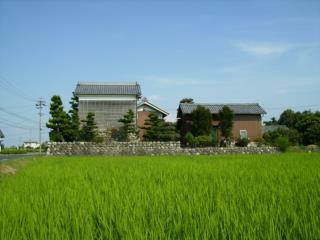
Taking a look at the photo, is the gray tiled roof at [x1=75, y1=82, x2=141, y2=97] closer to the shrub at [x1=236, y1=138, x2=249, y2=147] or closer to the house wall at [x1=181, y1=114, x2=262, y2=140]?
the house wall at [x1=181, y1=114, x2=262, y2=140]

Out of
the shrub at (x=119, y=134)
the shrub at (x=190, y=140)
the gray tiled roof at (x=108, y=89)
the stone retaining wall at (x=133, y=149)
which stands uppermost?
the gray tiled roof at (x=108, y=89)

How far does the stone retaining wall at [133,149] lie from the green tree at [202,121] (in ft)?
11.3

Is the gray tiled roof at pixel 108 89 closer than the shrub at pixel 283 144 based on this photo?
No

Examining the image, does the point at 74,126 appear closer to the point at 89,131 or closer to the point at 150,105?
the point at 89,131

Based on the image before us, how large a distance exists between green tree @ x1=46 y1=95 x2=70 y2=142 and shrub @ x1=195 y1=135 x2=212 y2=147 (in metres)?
8.11

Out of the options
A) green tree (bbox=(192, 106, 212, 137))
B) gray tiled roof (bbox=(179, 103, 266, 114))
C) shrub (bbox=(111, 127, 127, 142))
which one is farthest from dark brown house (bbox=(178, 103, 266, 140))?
shrub (bbox=(111, 127, 127, 142))

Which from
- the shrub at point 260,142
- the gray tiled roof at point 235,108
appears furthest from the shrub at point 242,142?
the gray tiled roof at point 235,108

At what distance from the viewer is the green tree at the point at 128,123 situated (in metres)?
25.5

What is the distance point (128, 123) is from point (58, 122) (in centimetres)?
433

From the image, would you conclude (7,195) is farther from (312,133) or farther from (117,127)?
(312,133)

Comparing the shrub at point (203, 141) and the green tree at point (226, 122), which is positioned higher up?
the green tree at point (226, 122)

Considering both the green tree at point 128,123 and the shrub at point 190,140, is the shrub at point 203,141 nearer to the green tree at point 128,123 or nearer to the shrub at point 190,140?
the shrub at point 190,140

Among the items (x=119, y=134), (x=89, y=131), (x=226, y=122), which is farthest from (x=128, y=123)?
(x=226, y=122)

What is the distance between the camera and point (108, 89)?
1145 inches
